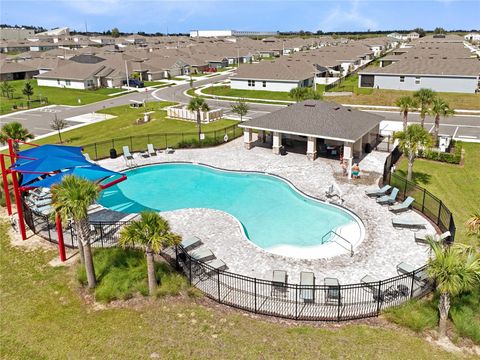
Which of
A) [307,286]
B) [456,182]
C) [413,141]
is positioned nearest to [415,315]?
[307,286]

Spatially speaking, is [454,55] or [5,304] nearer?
[5,304]

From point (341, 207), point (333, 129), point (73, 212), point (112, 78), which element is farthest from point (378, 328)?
point (112, 78)

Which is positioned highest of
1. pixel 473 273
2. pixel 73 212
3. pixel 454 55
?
pixel 454 55

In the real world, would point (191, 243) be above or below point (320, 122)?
below

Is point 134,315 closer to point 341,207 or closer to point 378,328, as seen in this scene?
point 378,328

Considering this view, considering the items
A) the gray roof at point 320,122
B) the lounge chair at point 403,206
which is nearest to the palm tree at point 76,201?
the lounge chair at point 403,206

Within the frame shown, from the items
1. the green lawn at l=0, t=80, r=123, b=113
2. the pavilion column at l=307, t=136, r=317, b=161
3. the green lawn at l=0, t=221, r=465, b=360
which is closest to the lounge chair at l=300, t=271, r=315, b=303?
the green lawn at l=0, t=221, r=465, b=360

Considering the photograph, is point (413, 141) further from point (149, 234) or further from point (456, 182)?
point (149, 234)

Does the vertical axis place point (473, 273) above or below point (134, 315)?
above
